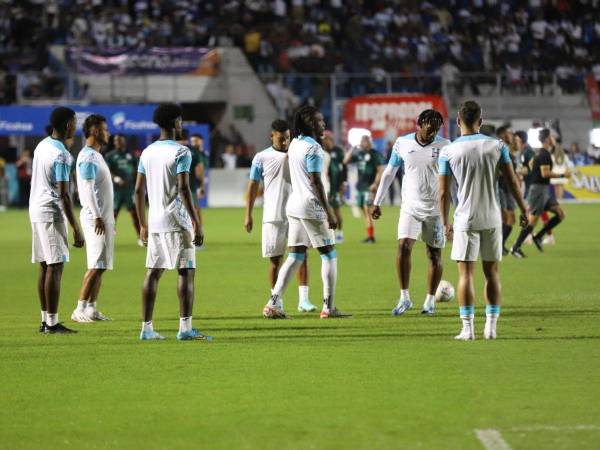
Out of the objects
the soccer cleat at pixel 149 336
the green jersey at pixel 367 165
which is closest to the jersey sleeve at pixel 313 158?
the soccer cleat at pixel 149 336

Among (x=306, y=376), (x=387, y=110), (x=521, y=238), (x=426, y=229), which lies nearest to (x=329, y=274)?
(x=426, y=229)

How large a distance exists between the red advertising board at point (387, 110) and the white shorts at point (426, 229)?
1063 inches

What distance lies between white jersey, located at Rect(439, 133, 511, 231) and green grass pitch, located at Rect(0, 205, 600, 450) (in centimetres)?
114

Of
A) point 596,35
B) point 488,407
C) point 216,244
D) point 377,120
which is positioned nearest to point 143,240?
point 488,407

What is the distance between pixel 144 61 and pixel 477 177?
31729mm

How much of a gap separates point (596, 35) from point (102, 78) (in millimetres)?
18569

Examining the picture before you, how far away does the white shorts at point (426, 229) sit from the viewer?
46.6 feet

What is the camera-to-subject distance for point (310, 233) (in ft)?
45.3

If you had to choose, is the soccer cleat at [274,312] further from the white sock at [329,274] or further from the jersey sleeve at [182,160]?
the jersey sleeve at [182,160]

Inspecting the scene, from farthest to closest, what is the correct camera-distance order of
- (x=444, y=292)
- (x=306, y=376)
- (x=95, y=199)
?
(x=444, y=292)
(x=95, y=199)
(x=306, y=376)

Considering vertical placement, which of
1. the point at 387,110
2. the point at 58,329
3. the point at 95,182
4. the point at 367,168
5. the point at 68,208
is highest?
the point at 387,110

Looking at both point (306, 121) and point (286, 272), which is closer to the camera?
point (306, 121)

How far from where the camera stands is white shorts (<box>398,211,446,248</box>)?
1420cm

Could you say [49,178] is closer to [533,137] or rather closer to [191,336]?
[191,336]
